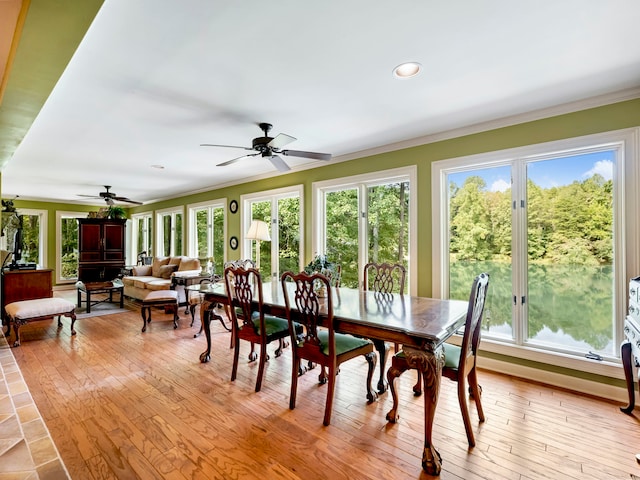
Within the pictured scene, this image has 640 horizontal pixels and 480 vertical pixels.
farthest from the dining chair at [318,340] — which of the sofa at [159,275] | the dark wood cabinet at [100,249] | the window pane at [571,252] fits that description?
the dark wood cabinet at [100,249]

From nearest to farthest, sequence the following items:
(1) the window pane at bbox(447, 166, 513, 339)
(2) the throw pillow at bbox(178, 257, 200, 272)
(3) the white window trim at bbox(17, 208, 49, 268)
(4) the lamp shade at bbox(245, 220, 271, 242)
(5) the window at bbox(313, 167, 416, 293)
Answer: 1. (1) the window pane at bbox(447, 166, 513, 339)
2. (5) the window at bbox(313, 167, 416, 293)
3. (4) the lamp shade at bbox(245, 220, 271, 242)
4. (2) the throw pillow at bbox(178, 257, 200, 272)
5. (3) the white window trim at bbox(17, 208, 49, 268)

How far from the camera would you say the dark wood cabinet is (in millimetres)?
7582

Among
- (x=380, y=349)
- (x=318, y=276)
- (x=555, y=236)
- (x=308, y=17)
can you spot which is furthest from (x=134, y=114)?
(x=555, y=236)

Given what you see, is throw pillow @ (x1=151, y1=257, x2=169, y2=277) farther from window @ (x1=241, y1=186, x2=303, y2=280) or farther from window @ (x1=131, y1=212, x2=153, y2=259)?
window @ (x1=131, y1=212, x2=153, y2=259)

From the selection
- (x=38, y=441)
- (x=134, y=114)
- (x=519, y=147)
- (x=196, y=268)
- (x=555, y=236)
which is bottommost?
(x=38, y=441)

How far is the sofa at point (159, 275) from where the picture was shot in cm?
594

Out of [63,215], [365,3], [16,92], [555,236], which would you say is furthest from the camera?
[63,215]

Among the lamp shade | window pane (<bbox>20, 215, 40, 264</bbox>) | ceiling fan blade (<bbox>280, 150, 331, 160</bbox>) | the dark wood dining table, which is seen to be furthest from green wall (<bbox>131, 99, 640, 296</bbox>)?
window pane (<bbox>20, 215, 40, 264</bbox>)

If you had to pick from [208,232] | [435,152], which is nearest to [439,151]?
[435,152]

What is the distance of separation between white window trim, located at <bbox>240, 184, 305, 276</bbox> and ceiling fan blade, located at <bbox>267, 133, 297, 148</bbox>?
207 centimetres

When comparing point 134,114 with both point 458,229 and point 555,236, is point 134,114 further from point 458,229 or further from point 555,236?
point 555,236

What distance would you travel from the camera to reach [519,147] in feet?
10.1

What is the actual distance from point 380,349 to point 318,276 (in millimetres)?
1067

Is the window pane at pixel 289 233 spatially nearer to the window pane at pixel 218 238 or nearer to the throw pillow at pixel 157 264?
the window pane at pixel 218 238
